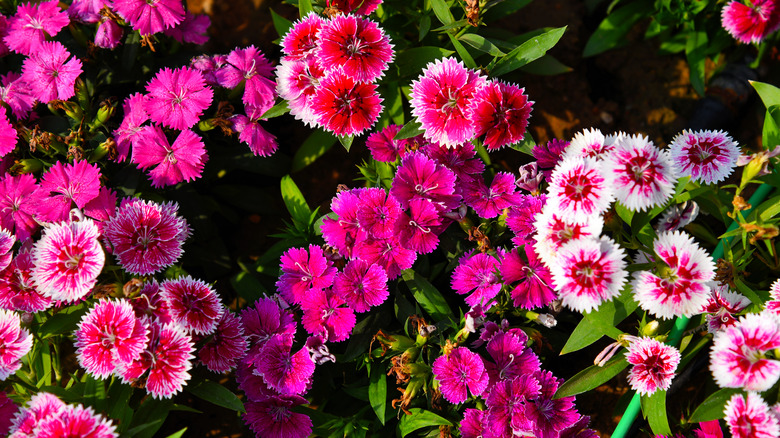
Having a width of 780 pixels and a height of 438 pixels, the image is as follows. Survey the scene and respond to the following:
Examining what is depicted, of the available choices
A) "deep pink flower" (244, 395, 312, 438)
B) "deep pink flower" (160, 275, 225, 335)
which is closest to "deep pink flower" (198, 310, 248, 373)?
"deep pink flower" (160, 275, 225, 335)

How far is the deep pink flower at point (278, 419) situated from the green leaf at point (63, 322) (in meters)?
0.68

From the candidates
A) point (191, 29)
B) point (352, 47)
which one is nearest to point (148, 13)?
point (191, 29)

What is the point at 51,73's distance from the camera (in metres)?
2.19

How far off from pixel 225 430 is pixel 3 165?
57.6 inches

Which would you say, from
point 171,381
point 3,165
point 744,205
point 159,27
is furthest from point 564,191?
point 3,165

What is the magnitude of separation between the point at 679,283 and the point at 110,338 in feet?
5.81

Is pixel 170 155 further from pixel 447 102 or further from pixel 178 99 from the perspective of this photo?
pixel 447 102

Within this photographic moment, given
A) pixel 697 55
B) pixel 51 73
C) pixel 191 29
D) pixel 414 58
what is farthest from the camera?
pixel 697 55

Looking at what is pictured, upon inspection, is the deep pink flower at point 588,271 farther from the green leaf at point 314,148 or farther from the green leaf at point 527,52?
the green leaf at point 314,148

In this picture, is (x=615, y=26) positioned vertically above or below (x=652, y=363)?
above

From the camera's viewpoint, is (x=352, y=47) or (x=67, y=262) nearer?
(x=67, y=262)

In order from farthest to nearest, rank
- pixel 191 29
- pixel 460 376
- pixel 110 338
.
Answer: pixel 191 29 → pixel 460 376 → pixel 110 338

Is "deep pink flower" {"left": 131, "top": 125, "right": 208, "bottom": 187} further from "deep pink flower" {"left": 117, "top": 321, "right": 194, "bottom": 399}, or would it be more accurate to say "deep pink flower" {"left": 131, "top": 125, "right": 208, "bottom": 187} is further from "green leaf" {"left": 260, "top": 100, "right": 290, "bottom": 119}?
"deep pink flower" {"left": 117, "top": 321, "right": 194, "bottom": 399}

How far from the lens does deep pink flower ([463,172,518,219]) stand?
205cm
